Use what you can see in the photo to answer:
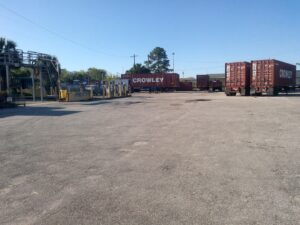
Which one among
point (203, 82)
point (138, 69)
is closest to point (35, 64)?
point (203, 82)

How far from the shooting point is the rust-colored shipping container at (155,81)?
232 feet

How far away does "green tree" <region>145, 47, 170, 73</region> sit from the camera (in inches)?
5733

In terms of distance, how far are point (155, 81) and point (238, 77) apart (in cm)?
3161

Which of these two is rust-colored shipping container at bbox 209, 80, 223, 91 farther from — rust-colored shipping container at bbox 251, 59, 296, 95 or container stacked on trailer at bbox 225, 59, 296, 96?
rust-colored shipping container at bbox 251, 59, 296, 95

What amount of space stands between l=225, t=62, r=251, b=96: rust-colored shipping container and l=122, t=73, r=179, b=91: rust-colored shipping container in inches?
1127

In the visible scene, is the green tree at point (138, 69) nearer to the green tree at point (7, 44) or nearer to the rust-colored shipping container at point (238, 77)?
the green tree at point (7, 44)

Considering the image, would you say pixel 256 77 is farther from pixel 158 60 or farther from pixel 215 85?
pixel 158 60

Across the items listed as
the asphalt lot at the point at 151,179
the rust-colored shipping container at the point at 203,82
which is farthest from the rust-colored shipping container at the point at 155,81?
the asphalt lot at the point at 151,179

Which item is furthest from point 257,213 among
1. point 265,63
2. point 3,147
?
point 265,63

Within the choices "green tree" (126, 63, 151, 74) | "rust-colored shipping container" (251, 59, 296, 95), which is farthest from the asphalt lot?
"green tree" (126, 63, 151, 74)

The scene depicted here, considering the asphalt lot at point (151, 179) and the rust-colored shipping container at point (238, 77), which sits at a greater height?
the rust-colored shipping container at point (238, 77)

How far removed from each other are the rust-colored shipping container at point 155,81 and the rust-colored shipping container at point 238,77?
28614 mm

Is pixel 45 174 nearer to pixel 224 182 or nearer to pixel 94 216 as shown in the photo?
pixel 94 216

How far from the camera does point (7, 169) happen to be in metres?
6.66
